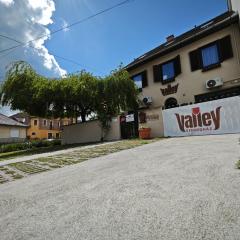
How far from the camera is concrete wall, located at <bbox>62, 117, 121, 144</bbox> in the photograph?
59.3 feet

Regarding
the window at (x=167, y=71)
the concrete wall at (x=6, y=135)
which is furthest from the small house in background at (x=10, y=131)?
the window at (x=167, y=71)

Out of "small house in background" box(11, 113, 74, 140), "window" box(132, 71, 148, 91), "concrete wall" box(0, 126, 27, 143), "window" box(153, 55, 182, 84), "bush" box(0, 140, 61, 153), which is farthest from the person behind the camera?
"small house in background" box(11, 113, 74, 140)

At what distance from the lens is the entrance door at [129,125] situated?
16656mm

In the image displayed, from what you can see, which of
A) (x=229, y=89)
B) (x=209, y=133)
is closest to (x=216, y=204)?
(x=209, y=133)

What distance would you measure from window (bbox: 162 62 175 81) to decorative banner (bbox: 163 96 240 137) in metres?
5.41

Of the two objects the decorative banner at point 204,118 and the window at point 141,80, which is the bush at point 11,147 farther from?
the decorative banner at point 204,118

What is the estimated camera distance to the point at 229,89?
1512 cm

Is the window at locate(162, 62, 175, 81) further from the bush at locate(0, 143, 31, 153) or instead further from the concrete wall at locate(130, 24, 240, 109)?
the bush at locate(0, 143, 31, 153)

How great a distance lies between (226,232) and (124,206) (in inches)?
51.4

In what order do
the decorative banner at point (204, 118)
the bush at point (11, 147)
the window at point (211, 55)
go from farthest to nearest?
1. the bush at point (11, 147)
2. the window at point (211, 55)
3. the decorative banner at point (204, 118)

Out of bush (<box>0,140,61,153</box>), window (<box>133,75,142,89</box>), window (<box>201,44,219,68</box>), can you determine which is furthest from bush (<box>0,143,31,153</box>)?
window (<box>201,44,219,68</box>)

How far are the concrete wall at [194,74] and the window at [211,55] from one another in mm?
256

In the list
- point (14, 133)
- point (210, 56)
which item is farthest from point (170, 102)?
point (14, 133)

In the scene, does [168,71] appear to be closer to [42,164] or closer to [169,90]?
[169,90]
